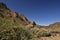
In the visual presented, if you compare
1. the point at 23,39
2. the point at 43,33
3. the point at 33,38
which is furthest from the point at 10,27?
the point at 43,33

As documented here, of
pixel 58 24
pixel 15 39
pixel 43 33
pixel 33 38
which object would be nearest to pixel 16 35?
pixel 15 39

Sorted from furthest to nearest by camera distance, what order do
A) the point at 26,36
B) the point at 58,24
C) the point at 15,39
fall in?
1. the point at 58,24
2. the point at 26,36
3. the point at 15,39

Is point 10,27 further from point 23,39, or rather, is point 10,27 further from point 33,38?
point 33,38

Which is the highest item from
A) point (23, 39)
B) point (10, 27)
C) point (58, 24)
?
point (58, 24)

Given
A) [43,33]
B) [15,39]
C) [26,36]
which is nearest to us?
[15,39]

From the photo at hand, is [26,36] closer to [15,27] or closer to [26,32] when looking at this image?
[26,32]

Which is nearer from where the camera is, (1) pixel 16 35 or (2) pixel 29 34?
(1) pixel 16 35

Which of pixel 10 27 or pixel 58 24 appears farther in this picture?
pixel 58 24

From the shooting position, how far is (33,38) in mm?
11375

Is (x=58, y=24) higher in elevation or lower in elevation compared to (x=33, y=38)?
higher

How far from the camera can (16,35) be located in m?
9.97

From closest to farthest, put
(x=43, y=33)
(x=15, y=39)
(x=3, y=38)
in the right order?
(x=3, y=38), (x=15, y=39), (x=43, y=33)

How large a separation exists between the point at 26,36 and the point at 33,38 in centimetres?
71

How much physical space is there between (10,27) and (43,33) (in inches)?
710
